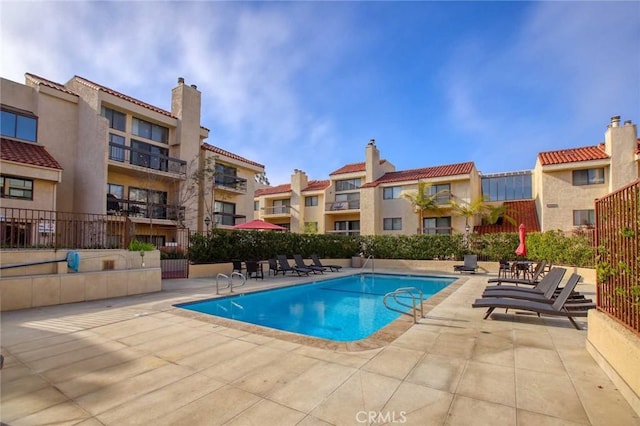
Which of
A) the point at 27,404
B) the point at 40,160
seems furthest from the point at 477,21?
the point at 40,160

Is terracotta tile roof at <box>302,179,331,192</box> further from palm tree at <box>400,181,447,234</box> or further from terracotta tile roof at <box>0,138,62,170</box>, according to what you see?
terracotta tile roof at <box>0,138,62,170</box>

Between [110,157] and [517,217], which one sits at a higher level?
[110,157]

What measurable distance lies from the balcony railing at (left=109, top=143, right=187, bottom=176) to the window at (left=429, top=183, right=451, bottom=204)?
2063cm

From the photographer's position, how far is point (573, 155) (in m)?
24.3

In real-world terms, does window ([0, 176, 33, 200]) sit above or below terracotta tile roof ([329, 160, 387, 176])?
below

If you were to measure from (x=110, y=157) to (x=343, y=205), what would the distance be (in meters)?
20.1

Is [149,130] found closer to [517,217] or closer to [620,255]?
[620,255]

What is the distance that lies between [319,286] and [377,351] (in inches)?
410

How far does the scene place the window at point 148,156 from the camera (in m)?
22.3

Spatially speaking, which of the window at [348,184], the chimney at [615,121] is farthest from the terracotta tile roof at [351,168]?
the chimney at [615,121]

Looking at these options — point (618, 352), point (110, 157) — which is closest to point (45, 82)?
point (110, 157)

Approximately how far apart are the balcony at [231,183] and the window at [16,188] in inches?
471

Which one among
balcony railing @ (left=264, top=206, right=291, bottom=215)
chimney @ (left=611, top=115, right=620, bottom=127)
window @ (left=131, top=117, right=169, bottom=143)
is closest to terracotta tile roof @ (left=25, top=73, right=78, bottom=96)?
window @ (left=131, top=117, right=169, bottom=143)

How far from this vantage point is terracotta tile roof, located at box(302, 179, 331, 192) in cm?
3538
